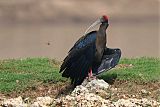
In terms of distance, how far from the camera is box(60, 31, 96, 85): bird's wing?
36.4ft

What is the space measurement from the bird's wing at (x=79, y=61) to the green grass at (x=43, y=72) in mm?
543

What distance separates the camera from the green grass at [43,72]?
1162cm

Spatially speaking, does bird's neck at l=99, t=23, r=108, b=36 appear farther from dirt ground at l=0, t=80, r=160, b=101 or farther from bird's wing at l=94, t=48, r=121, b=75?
dirt ground at l=0, t=80, r=160, b=101

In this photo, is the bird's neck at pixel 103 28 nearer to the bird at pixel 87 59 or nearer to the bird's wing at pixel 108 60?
the bird at pixel 87 59

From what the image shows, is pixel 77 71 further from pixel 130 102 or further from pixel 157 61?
pixel 157 61

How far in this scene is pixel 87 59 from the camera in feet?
36.8

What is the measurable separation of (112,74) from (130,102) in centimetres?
280

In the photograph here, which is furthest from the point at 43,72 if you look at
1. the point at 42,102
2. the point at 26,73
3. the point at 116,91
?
the point at 42,102

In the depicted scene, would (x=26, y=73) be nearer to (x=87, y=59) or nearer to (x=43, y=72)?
(x=43, y=72)

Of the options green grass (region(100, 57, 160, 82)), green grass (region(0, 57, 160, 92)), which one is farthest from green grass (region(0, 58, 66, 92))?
green grass (region(100, 57, 160, 82))

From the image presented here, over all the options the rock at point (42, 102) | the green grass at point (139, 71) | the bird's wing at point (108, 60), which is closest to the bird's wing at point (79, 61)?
the bird's wing at point (108, 60)

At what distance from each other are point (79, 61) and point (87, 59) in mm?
177

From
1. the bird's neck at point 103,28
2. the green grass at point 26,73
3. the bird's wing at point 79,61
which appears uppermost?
the bird's neck at point 103,28

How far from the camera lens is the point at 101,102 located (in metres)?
9.14
